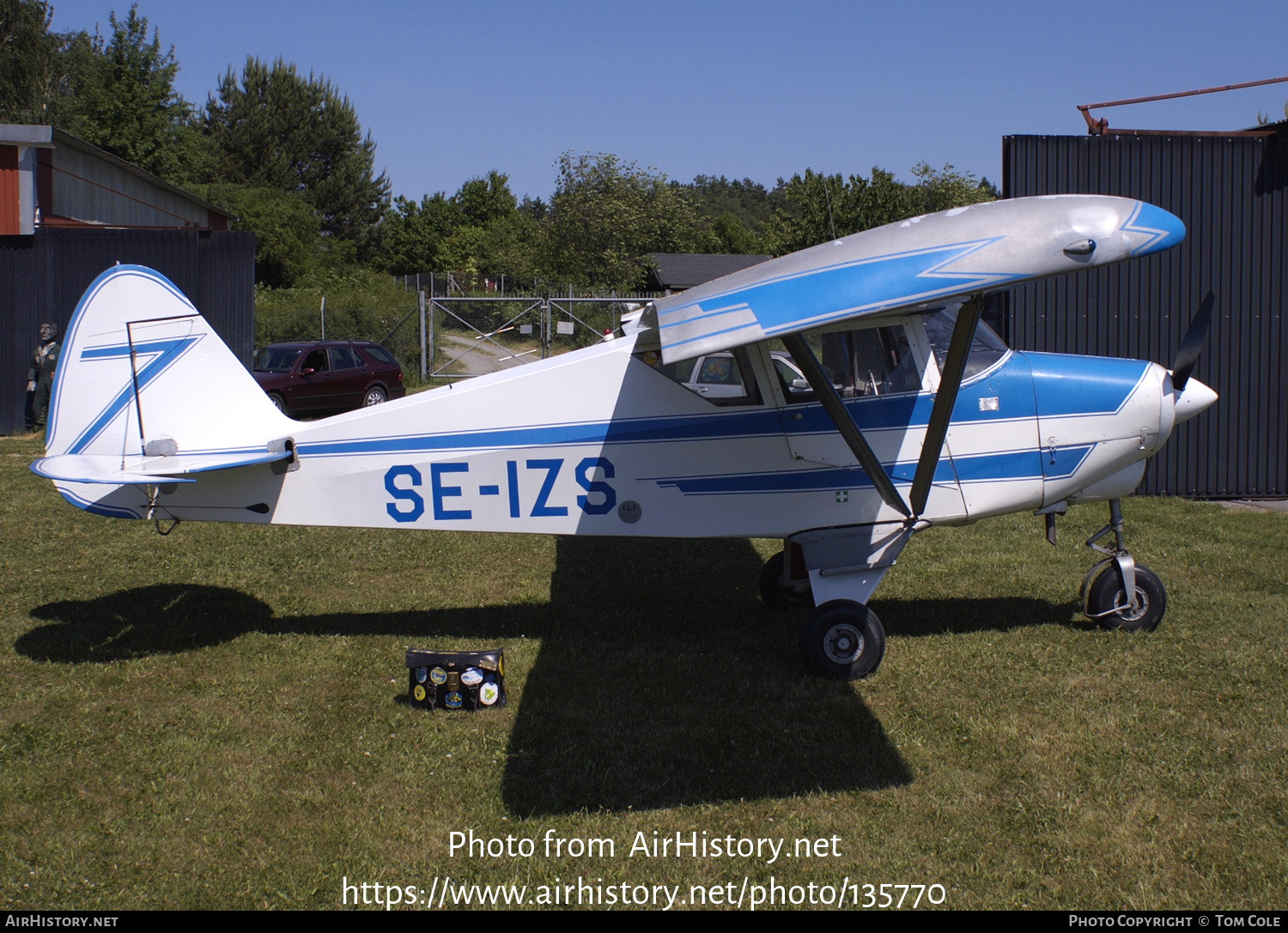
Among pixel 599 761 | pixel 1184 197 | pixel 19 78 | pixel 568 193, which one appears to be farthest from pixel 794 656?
pixel 19 78

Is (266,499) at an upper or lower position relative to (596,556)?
upper

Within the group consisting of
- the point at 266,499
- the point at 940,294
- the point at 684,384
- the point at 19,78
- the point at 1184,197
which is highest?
the point at 19,78

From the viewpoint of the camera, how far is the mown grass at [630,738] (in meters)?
3.79

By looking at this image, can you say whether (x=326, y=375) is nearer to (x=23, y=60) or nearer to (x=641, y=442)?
(x=641, y=442)

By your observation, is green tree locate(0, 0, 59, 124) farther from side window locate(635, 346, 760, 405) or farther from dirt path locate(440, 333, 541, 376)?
side window locate(635, 346, 760, 405)

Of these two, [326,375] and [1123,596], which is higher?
[326,375]

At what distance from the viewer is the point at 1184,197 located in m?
11.0

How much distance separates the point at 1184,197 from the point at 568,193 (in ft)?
137

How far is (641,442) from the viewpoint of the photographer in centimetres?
577

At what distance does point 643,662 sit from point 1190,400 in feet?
13.1

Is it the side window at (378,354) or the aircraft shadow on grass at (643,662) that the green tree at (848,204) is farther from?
the aircraft shadow on grass at (643,662)

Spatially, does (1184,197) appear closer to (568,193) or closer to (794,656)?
(794,656)

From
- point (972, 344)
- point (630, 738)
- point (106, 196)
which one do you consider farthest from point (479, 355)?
point (630, 738)
